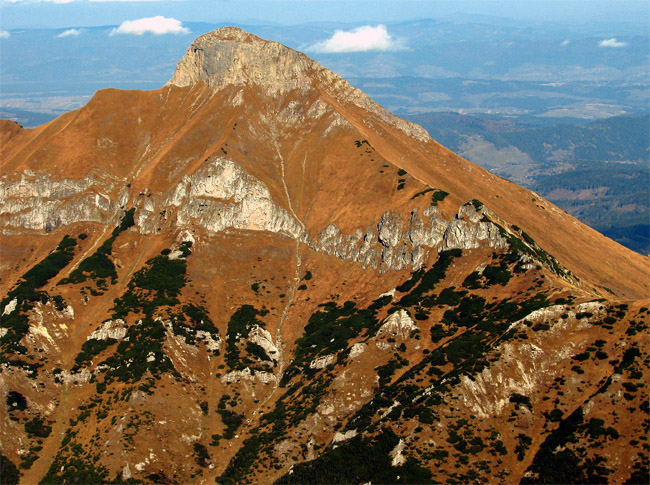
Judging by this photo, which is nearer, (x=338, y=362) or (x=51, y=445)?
(x=51, y=445)

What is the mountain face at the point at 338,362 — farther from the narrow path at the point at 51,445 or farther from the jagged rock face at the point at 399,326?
the jagged rock face at the point at 399,326

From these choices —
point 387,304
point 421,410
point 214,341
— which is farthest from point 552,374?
point 214,341

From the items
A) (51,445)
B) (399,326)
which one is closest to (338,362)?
(399,326)

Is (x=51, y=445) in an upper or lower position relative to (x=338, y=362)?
lower

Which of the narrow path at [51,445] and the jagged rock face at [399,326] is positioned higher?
the jagged rock face at [399,326]

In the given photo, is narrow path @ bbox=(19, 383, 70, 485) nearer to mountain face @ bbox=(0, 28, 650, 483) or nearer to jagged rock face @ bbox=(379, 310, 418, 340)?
mountain face @ bbox=(0, 28, 650, 483)

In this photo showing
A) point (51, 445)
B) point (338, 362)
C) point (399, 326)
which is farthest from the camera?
point (399, 326)

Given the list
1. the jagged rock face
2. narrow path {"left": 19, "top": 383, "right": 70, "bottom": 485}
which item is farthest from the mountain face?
the jagged rock face

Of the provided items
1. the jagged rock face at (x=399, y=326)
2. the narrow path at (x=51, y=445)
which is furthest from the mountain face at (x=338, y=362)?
the jagged rock face at (x=399, y=326)

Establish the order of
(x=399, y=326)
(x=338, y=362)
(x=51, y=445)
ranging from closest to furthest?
(x=51, y=445)
(x=338, y=362)
(x=399, y=326)

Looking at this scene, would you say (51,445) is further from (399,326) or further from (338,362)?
(399,326)

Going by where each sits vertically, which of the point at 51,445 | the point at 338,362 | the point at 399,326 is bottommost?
the point at 51,445

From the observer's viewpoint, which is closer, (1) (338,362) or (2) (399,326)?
(1) (338,362)
